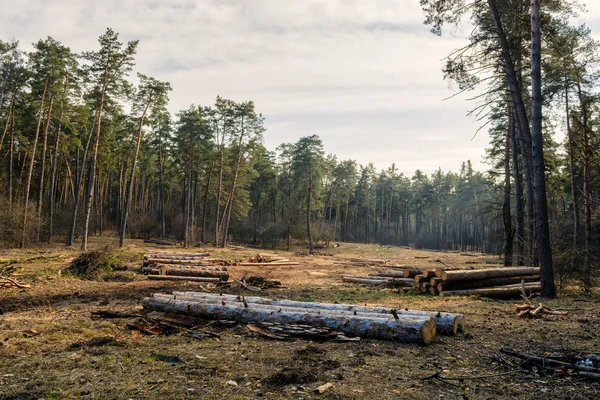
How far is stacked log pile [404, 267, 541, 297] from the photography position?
12602 millimetres

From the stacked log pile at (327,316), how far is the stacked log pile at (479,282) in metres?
5.52

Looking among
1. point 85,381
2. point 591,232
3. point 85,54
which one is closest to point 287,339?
point 85,381

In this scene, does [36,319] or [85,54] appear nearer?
[36,319]

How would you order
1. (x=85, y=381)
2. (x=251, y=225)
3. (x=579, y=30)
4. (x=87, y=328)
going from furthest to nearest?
(x=251, y=225), (x=579, y=30), (x=87, y=328), (x=85, y=381)

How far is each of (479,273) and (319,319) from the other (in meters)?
8.01

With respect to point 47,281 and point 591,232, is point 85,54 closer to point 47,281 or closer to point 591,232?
point 47,281

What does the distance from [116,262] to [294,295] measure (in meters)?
10.1

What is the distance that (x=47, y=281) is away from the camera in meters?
13.5

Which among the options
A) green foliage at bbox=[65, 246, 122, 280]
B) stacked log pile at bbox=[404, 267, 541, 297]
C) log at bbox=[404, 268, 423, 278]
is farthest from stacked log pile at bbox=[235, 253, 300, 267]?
stacked log pile at bbox=[404, 267, 541, 297]

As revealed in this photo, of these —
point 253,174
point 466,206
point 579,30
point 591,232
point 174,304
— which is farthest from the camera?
point 466,206

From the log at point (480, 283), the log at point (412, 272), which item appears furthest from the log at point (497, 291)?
the log at point (412, 272)

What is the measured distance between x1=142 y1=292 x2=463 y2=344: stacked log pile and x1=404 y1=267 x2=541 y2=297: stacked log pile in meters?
5.52

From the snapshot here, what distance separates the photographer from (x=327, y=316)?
750 cm

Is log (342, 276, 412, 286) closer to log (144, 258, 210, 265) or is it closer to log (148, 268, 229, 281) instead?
log (148, 268, 229, 281)
